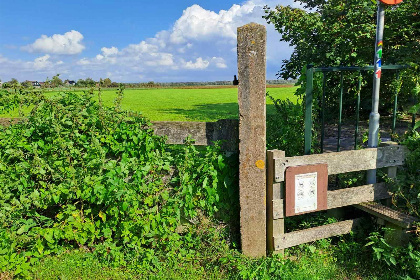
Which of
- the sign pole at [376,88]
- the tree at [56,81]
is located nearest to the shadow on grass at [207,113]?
the sign pole at [376,88]

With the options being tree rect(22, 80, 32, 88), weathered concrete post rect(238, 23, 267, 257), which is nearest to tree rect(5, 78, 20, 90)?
tree rect(22, 80, 32, 88)

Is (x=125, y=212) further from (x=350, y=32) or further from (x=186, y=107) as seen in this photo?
(x=186, y=107)

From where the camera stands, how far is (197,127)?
3863 mm

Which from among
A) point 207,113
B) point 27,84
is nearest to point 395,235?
point 27,84

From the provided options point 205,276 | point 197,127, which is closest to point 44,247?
point 205,276

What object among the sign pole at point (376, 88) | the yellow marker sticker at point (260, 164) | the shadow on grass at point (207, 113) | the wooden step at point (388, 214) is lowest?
the shadow on grass at point (207, 113)

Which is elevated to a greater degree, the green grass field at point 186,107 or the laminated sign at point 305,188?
the laminated sign at point 305,188

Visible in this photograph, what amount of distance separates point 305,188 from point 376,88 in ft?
5.17

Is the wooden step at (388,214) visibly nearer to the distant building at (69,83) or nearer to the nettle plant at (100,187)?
the nettle plant at (100,187)

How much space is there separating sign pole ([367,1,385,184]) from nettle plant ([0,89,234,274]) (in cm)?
197

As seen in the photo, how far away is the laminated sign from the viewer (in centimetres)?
370

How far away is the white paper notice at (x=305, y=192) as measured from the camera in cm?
375

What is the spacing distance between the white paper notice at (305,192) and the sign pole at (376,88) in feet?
3.30

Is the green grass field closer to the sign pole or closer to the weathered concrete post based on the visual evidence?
the sign pole
